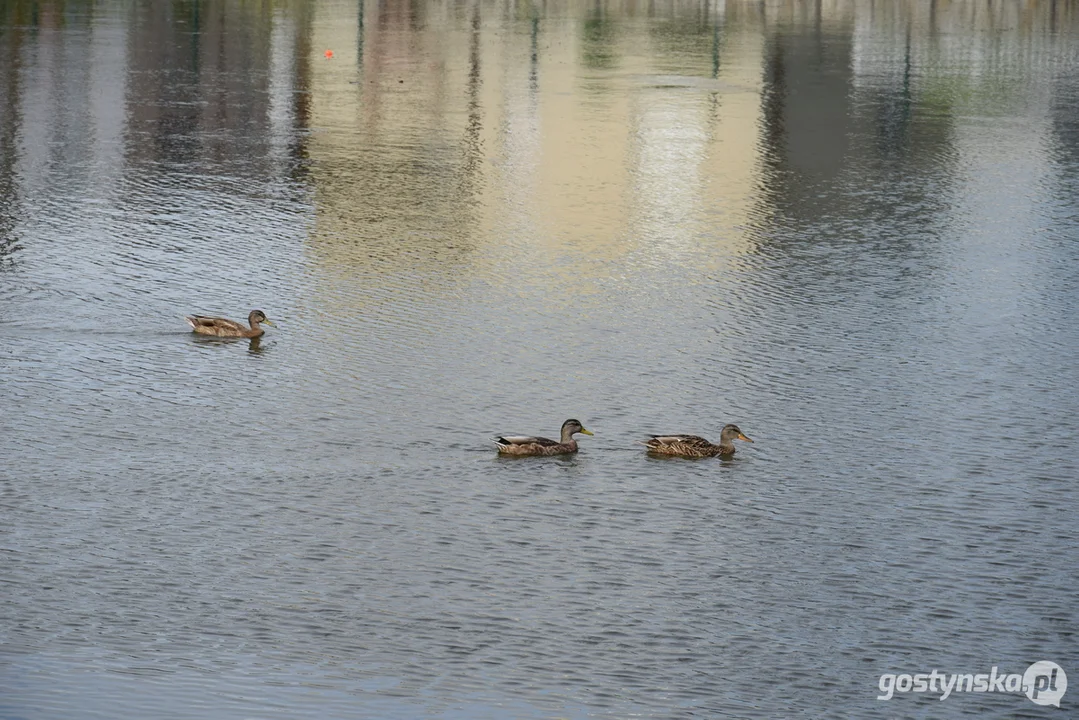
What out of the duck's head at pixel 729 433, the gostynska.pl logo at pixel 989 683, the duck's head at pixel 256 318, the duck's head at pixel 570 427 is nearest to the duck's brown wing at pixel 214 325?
the duck's head at pixel 256 318

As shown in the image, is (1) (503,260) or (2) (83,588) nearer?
(2) (83,588)

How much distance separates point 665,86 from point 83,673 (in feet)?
115

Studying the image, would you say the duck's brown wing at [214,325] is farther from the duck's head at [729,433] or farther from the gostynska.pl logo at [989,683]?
the gostynska.pl logo at [989,683]

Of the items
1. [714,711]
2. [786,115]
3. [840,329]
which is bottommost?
[714,711]

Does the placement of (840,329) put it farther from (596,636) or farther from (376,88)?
(376,88)

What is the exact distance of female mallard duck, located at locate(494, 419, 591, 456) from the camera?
18.2m

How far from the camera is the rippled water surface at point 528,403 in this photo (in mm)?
13750

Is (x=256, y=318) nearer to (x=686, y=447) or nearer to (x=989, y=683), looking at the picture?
(x=686, y=447)

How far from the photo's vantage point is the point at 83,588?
14680 mm

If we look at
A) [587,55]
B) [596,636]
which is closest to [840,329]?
[596,636]

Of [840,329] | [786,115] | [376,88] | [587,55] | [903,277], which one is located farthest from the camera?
[587,55]

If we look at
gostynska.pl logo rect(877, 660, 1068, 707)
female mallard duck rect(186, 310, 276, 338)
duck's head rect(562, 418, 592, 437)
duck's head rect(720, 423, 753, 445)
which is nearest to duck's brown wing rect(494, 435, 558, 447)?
duck's head rect(562, 418, 592, 437)

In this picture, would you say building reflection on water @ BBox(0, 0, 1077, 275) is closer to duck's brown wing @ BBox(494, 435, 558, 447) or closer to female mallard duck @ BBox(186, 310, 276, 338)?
female mallard duck @ BBox(186, 310, 276, 338)

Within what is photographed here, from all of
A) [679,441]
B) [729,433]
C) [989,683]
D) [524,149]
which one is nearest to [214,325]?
[679,441]
